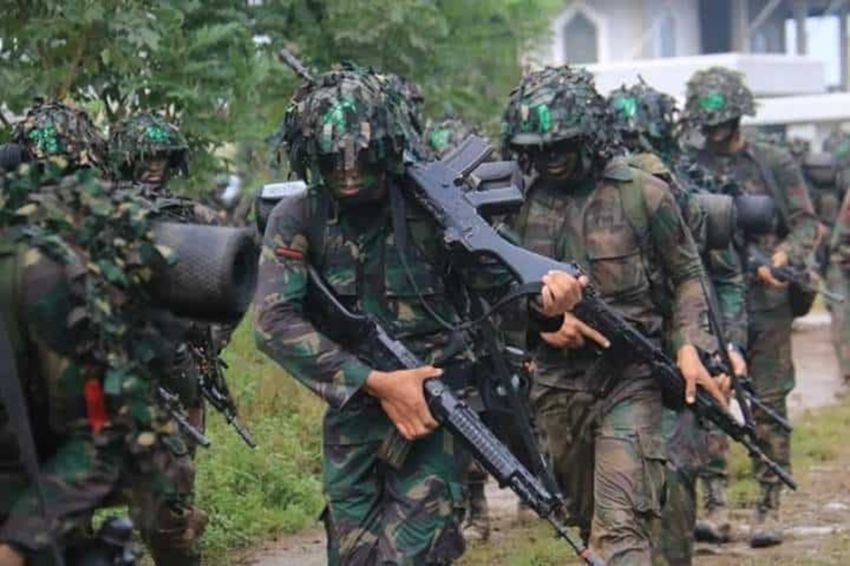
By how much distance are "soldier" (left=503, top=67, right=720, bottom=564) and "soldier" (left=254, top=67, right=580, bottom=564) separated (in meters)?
0.97

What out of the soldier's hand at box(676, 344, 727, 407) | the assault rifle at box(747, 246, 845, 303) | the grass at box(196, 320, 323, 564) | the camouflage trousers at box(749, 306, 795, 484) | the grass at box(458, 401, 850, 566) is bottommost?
the grass at box(458, 401, 850, 566)

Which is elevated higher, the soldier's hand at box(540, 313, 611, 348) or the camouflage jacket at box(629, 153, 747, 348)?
the soldier's hand at box(540, 313, 611, 348)

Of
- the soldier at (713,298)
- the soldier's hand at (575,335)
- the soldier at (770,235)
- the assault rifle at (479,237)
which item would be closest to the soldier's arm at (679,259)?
the assault rifle at (479,237)

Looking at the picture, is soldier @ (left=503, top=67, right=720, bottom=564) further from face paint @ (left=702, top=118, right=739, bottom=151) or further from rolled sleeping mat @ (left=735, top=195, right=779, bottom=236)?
face paint @ (left=702, top=118, right=739, bottom=151)

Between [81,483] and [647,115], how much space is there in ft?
20.9

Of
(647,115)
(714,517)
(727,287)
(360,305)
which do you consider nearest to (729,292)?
(727,287)

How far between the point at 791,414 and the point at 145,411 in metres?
11.3

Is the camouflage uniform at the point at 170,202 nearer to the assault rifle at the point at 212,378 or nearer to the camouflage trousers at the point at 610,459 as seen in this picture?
the assault rifle at the point at 212,378

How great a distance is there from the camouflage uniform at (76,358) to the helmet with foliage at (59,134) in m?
3.92

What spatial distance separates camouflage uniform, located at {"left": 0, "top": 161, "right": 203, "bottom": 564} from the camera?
404cm

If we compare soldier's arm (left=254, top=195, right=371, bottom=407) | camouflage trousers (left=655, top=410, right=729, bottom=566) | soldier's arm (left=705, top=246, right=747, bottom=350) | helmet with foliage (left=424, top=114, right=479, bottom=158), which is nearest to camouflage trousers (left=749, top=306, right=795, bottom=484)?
soldier's arm (left=705, top=246, right=747, bottom=350)

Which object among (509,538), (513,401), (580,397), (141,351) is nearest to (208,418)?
(509,538)

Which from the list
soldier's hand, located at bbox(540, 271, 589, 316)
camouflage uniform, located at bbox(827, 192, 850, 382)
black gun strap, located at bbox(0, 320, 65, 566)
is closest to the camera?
black gun strap, located at bbox(0, 320, 65, 566)

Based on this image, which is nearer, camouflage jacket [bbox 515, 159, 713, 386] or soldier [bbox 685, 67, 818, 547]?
camouflage jacket [bbox 515, 159, 713, 386]
